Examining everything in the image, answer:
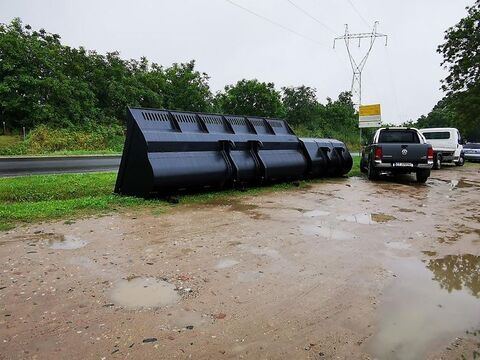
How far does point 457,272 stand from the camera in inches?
156

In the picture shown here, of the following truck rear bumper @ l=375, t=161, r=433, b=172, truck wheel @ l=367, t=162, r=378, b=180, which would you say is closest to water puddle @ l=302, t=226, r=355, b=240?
truck rear bumper @ l=375, t=161, r=433, b=172

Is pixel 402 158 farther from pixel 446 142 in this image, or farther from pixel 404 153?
pixel 446 142

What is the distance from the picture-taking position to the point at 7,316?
2787 millimetres

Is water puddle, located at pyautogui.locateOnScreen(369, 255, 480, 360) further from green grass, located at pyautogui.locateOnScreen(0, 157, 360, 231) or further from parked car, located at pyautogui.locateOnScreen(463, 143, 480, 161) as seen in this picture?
parked car, located at pyautogui.locateOnScreen(463, 143, 480, 161)

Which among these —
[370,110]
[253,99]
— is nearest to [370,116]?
[370,110]

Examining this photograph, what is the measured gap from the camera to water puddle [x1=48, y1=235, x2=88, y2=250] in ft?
14.6

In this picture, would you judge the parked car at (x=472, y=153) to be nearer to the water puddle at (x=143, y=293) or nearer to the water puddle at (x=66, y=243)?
the water puddle at (x=66, y=243)

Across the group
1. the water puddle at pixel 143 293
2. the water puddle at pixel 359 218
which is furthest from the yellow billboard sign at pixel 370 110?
the water puddle at pixel 143 293

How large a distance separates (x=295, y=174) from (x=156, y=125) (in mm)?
4462

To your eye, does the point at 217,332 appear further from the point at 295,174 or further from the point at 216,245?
the point at 295,174

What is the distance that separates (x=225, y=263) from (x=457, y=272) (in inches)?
94.6

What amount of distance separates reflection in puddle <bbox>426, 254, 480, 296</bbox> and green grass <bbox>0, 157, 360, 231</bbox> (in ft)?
13.7

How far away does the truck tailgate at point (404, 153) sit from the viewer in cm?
1172

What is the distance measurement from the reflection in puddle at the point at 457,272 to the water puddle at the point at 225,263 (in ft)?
6.61
